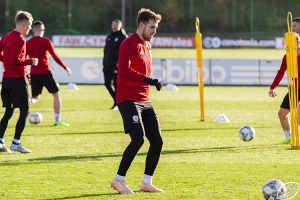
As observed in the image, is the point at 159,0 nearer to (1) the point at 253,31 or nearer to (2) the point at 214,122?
(1) the point at 253,31

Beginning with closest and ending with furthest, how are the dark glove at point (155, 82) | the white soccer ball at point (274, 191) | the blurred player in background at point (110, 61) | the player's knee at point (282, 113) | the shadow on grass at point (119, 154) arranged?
the white soccer ball at point (274, 191)
the dark glove at point (155, 82)
the shadow on grass at point (119, 154)
the player's knee at point (282, 113)
the blurred player in background at point (110, 61)

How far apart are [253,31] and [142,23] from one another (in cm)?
4932

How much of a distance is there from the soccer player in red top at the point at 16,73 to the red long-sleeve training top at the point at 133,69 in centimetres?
374

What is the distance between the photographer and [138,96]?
1012cm

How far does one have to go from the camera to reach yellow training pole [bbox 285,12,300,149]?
13.7m

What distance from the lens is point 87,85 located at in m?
32.8

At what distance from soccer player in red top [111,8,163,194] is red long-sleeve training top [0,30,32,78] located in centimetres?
379

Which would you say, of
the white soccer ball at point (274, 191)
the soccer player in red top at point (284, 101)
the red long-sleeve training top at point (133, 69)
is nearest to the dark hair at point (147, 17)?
the red long-sleeve training top at point (133, 69)

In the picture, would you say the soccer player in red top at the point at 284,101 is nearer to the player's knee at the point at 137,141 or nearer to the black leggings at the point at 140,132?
the black leggings at the point at 140,132

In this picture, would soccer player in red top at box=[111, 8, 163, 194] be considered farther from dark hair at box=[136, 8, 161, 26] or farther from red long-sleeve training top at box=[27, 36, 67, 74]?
red long-sleeve training top at box=[27, 36, 67, 74]

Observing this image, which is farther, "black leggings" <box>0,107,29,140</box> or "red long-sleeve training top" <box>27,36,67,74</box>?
"red long-sleeve training top" <box>27,36,67,74</box>

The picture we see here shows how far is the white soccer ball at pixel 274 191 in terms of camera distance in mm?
9077

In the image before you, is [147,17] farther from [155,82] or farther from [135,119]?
[135,119]

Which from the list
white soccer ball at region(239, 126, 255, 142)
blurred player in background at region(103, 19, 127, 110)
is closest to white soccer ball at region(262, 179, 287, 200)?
white soccer ball at region(239, 126, 255, 142)
